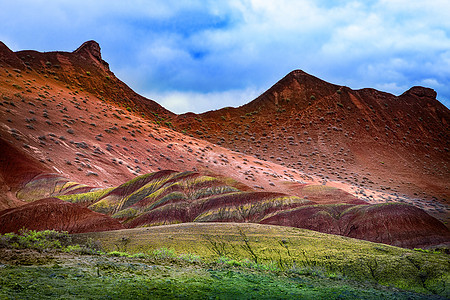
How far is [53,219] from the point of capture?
16.2 m

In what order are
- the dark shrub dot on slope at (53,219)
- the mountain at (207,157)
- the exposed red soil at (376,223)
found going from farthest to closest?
the mountain at (207,157) < the exposed red soil at (376,223) < the dark shrub dot on slope at (53,219)

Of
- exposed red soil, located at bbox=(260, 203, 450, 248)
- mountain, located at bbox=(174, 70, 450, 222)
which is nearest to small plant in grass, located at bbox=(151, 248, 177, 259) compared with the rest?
exposed red soil, located at bbox=(260, 203, 450, 248)

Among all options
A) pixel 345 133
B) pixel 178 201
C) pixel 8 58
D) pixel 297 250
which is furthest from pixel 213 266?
pixel 345 133

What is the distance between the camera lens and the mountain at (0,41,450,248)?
18341 mm

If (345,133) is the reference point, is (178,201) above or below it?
below

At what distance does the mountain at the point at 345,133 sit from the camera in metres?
61.0

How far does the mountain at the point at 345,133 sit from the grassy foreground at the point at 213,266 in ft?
145

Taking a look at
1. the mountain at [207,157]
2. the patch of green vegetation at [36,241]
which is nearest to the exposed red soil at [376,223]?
the mountain at [207,157]

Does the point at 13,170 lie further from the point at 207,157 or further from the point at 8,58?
the point at 8,58

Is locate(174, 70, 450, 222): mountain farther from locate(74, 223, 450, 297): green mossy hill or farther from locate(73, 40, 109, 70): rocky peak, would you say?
locate(74, 223, 450, 297): green mossy hill

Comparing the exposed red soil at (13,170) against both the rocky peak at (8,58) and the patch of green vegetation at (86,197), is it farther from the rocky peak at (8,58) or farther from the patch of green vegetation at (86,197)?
the rocky peak at (8,58)

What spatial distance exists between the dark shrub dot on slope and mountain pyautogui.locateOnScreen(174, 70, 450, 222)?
45791 mm

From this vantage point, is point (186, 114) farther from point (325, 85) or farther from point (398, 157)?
point (398, 157)

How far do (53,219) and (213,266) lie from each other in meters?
9.79
